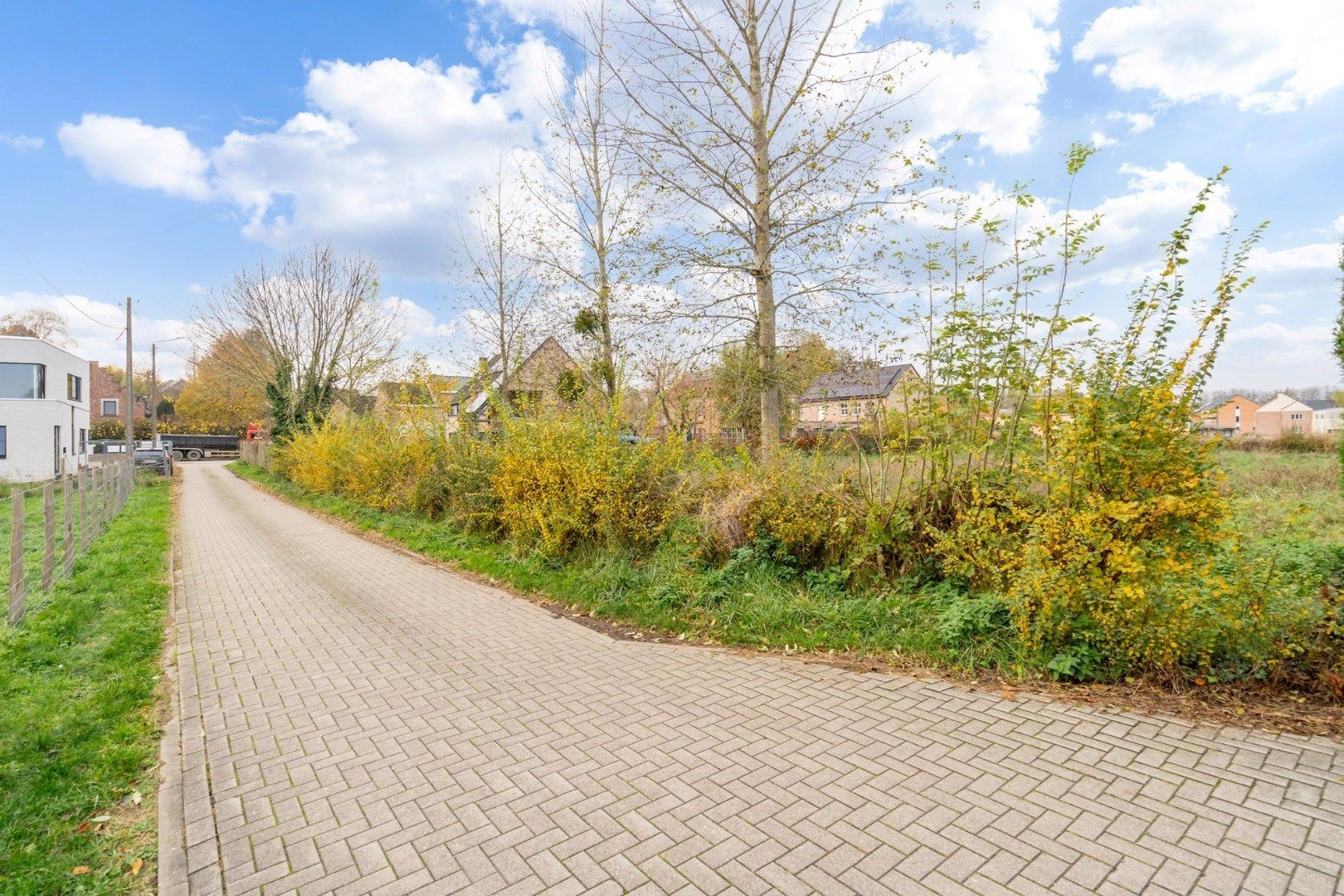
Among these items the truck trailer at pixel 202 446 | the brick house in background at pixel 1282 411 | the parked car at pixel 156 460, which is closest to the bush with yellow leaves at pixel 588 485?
the parked car at pixel 156 460

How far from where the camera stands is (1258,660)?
13.4 feet

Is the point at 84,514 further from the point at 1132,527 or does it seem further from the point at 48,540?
the point at 1132,527

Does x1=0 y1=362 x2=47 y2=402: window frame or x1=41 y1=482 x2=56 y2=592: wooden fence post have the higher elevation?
x1=0 y1=362 x2=47 y2=402: window frame

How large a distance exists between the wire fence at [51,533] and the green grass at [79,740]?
25cm

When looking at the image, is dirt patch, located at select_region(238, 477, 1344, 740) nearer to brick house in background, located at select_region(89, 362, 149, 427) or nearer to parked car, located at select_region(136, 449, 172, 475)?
parked car, located at select_region(136, 449, 172, 475)

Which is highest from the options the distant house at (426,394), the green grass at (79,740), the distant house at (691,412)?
the distant house at (426,394)

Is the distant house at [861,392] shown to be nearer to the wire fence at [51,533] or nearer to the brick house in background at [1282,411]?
the wire fence at [51,533]

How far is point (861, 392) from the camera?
6.70 meters

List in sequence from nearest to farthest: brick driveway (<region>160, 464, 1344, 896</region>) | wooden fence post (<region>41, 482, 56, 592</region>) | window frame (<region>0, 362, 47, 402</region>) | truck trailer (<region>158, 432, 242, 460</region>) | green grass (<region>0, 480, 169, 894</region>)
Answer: brick driveway (<region>160, 464, 1344, 896</region>) → green grass (<region>0, 480, 169, 894</region>) → wooden fence post (<region>41, 482, 56, 592</region>) → window frame (<region>0, 362, 47, 402</region>) → truck trailer (<region>158, 432, 242, 460</region>)

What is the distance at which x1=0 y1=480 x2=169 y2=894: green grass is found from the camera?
2.91 meters

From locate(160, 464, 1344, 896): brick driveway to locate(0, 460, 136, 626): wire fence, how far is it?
7.19 feet

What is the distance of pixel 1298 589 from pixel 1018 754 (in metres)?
2.33

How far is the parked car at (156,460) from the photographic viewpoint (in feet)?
98.4

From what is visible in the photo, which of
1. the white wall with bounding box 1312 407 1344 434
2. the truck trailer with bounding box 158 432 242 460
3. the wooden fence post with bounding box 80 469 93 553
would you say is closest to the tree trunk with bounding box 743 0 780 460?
the white wall with bounding box 1312 407 1344 434
